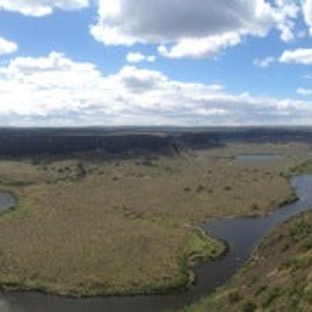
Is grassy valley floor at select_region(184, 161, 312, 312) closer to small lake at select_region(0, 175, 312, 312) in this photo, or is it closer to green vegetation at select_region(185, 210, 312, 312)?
green vegetation at select_region(185, 210, 312, 312)

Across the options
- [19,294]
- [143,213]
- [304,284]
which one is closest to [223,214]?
[143,213]

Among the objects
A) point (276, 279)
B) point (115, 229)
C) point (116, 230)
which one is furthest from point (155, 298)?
point (115, 229)

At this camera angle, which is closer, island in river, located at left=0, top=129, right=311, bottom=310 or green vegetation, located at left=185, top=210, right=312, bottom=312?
green vegetation, located at left=185, top=210, right=312, bottom=312

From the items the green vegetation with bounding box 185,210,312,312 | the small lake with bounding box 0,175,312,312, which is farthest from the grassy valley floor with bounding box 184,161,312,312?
the small lake with bounding box 0,175,312,312

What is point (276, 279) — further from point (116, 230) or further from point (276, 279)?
point (116, 230)

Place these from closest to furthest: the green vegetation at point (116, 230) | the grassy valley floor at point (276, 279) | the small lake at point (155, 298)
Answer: the grassy valley floor at point (276, 279), the small lake at point (155, 298), the green vegetation at point (116, 230)

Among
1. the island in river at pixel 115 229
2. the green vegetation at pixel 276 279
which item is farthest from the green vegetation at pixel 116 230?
the green vegetation at pixel 276 279

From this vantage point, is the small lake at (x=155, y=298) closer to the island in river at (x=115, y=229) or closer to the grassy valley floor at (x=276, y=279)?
the island in river at (x=115, y=229)

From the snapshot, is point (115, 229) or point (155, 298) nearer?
point (155, 298)

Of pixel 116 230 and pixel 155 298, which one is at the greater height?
pixel 116 230
